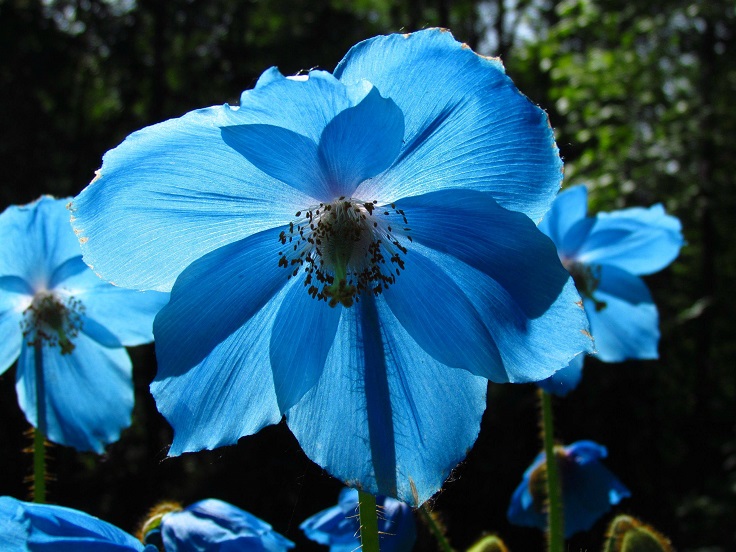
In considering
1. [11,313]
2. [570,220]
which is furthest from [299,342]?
[570,220]

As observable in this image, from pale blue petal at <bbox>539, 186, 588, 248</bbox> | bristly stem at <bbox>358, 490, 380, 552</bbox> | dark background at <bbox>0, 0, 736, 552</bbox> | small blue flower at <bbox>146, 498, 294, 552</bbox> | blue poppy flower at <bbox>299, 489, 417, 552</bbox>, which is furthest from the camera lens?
dark background at <bbox>0, 0, 736, 552</bbox>

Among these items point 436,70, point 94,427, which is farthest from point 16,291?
point 436,70

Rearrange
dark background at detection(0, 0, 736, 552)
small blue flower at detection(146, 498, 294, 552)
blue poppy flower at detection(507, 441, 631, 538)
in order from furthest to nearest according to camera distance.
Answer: dark background at detection(0, 0, 736, 552)
blue poppy flower at detection(507, 441, 631, 538)
small blue flower at detection(146, 498, 294, 552)

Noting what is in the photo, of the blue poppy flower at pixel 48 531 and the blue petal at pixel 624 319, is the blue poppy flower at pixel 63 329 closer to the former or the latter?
the blue poppy flower at pixel 48 531

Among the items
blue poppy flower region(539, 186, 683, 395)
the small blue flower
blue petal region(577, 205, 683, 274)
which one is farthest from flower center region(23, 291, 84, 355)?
blue petal region(577, 205, 683, 274)

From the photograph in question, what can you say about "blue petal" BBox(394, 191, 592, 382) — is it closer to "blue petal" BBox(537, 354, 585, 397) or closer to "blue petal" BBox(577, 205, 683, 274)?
"blue petal" BBox(537, 354, 585, 397)

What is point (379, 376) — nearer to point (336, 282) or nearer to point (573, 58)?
point (336, 282)

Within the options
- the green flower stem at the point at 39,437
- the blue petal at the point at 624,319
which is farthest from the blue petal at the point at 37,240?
the blue petal at the point at 624,319
